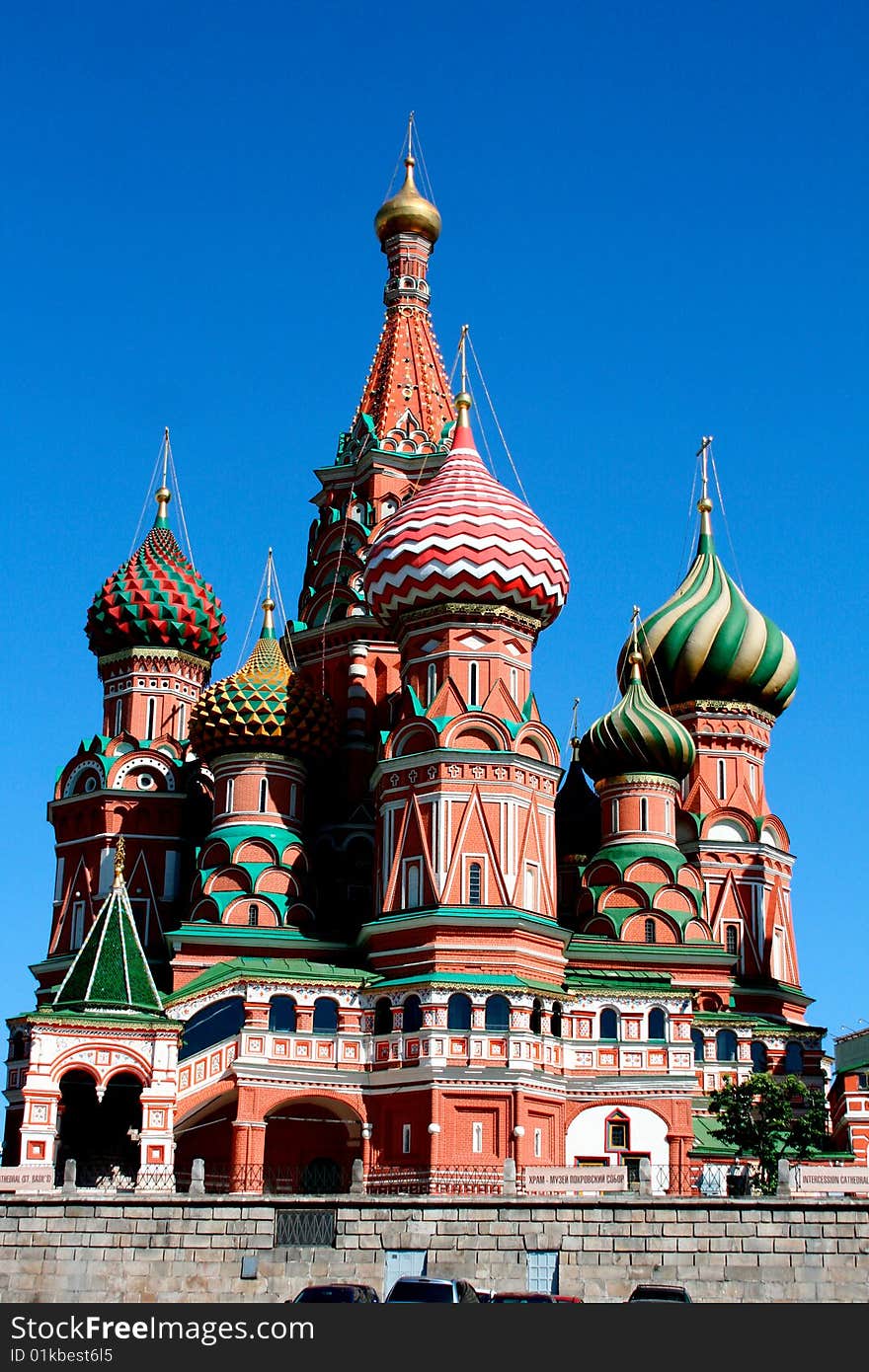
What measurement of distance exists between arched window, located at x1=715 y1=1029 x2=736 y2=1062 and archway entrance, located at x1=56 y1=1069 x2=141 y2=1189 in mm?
13885

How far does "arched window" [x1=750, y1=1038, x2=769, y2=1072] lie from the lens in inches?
1776

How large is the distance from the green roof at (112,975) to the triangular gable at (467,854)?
632 centimetres

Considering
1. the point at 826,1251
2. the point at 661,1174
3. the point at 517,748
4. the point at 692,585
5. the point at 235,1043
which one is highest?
the point at 692,585

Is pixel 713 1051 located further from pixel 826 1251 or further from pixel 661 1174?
pixel 826 1251

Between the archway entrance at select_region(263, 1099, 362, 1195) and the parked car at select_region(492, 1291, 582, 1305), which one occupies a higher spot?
the archway entrance at select_region(263, 1099, 362, 1195)

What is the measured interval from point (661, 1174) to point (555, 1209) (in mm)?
10587

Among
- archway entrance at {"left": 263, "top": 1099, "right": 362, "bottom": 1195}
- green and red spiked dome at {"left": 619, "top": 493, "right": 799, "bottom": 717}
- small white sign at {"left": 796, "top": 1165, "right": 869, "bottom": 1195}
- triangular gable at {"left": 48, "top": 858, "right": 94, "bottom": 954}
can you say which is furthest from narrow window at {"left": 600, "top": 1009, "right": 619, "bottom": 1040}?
triangular gable at {"left": 48, "top": 858, "right": 94, "bottom": 954}

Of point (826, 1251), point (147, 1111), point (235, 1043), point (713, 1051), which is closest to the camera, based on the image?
point (826, 1251)

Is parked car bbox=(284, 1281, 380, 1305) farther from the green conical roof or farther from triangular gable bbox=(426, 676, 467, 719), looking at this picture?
triangular gable bbox=(426, 676, 467, 719)

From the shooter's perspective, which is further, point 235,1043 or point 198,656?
point 198,656

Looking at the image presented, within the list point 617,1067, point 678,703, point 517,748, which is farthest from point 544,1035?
point 678,703

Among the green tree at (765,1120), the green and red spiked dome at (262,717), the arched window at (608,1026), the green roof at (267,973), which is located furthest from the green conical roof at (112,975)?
the green tree at (765,1120)

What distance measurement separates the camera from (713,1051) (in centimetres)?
4475

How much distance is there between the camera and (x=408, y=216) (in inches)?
2104
